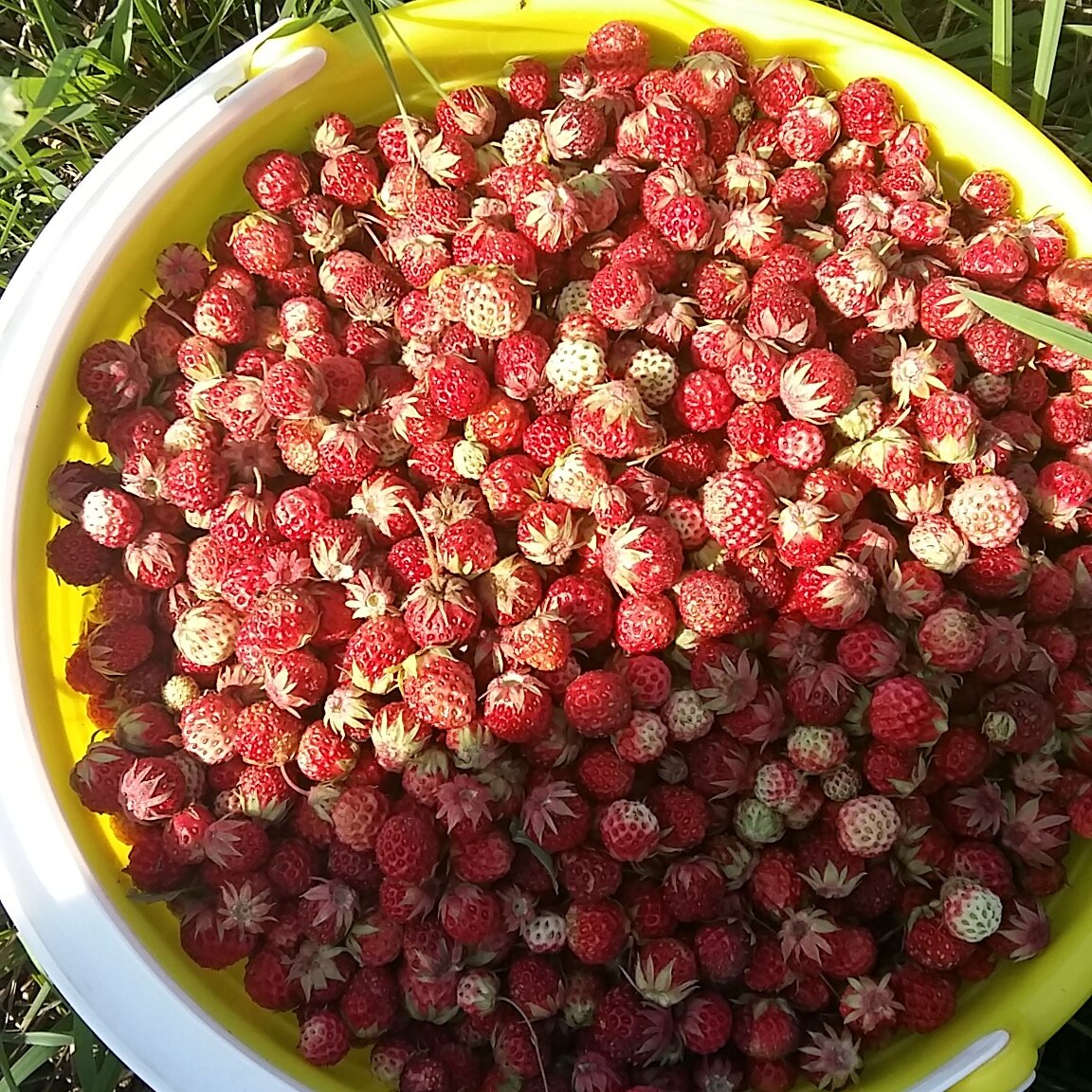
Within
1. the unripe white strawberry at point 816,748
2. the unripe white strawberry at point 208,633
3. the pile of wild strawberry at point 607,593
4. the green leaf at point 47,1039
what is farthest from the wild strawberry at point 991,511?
the green leaf at point 47,1039

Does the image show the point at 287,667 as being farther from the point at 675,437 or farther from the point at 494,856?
the point at 675,437

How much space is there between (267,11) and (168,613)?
83 cm

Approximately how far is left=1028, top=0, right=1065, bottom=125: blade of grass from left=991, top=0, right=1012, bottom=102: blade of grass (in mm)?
32

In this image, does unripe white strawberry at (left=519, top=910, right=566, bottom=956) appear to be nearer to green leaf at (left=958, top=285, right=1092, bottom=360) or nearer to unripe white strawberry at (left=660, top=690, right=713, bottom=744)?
unripe white strawberry at (left=660, top=690, right=713, bottom=744)

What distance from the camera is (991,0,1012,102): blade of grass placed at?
4.15 ft

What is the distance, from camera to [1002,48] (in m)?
1.29

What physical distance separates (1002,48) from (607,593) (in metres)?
0.78

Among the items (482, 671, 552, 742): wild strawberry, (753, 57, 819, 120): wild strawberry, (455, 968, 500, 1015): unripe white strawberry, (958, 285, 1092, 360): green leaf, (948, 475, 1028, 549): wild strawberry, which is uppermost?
(753, 57, 819, 120): wild strawberry

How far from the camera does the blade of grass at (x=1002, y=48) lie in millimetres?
1265

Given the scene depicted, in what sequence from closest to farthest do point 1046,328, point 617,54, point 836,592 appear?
point 1046,328
point 836,592
point 617,54

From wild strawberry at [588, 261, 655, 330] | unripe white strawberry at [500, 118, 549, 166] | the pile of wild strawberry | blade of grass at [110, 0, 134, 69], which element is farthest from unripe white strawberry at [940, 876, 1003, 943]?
blade of grass at [110, 0, 134, 69]

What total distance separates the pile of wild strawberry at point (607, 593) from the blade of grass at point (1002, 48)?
6.1 inches

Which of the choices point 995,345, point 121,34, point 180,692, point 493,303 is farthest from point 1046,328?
point 121,34

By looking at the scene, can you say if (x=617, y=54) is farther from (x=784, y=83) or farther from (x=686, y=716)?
(x=686, y=716)
